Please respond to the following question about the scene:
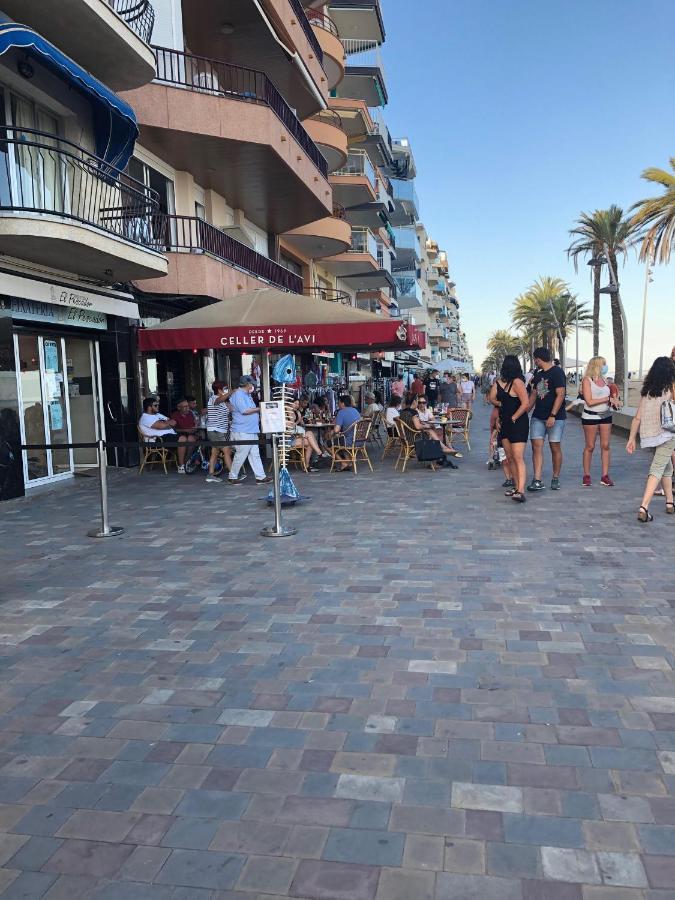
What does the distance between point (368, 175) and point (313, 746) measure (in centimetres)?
3011

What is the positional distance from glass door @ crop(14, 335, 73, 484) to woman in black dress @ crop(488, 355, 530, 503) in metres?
7.30

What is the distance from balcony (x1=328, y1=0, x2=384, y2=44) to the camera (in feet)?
103

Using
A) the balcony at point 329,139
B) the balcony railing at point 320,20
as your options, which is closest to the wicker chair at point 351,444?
the balcony at point 329,139

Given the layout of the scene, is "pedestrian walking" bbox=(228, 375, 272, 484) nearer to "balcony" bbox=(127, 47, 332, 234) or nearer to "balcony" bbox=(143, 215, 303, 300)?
"balcony" bbox=(143, 215, 303, 300)

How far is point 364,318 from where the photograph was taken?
34.4 ft

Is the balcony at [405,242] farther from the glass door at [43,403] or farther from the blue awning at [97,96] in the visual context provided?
the glass door at [43,403]

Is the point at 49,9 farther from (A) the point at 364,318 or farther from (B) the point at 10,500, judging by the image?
(B) the point at 10,500

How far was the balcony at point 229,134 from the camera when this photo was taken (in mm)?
13484

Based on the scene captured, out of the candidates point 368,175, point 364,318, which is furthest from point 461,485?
point 368,175

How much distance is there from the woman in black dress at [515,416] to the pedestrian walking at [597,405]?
1.42m

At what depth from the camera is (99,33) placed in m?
10.4

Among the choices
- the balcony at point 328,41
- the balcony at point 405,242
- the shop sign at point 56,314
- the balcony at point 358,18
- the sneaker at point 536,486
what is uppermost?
the balcony at point 358,18

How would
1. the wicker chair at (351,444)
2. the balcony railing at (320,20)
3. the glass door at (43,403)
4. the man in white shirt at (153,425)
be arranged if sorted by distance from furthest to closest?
the balcony railing at (320,20)
the wicker chair at (351,444)
the man in white shirt at (153,425)
the glass door at (43,403)

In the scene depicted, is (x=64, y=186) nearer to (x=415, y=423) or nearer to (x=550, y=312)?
(x=415, y=423)
